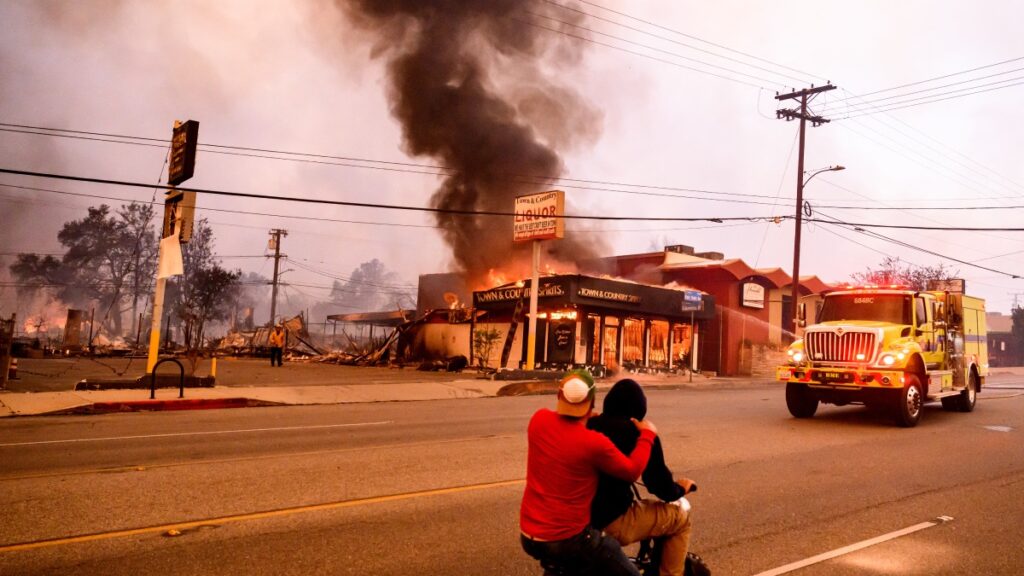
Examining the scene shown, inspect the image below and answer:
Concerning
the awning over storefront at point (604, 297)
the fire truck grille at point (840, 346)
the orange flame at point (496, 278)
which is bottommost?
the fire truck grille at point (840, 346)

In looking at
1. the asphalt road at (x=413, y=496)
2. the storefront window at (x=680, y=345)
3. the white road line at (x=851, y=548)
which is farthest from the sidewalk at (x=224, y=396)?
the storefront window at (x=680, y=345)

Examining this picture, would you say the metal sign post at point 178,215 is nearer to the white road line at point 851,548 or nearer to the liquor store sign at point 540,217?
the liquor store sign at point 540,217

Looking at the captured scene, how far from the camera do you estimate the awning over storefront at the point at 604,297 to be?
26.8 m

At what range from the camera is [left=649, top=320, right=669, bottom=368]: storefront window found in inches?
1258

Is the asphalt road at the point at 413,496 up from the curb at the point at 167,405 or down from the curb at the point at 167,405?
up

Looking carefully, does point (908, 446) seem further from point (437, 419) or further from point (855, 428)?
point (437, 419)

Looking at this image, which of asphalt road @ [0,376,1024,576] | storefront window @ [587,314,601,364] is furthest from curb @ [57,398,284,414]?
storefront window @ [587,314,601,364]

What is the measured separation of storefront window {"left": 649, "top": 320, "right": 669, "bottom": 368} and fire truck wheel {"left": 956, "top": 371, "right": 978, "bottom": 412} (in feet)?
53.7

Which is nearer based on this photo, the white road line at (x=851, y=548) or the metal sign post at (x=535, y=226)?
the white road line at (x=851, y=548)

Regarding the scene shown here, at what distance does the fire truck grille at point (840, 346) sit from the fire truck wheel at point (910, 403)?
2.75 ft

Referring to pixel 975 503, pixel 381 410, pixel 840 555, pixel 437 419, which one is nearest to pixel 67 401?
pixel 381 410

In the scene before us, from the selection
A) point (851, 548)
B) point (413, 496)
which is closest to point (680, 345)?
point (413, 496)

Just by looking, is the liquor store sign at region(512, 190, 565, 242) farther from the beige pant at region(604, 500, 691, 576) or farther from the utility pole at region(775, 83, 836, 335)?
the beige pant at region(604, 500, 691, 576)

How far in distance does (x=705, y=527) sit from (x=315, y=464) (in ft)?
14.9
